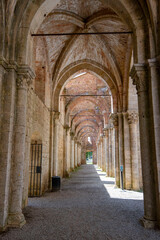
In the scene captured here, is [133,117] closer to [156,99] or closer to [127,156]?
[127,156]

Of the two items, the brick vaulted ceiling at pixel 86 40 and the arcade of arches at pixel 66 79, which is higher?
the brick vaulted ceiling at pixel 86 40

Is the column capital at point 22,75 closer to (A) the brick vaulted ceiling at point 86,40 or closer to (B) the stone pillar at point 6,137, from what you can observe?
(B) the stone pillar at point 6,137

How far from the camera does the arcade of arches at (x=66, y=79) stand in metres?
4.68

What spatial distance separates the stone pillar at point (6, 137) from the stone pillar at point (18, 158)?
0.14 m

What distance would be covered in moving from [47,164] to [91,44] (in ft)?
23.5

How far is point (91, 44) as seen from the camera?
35.2 ft

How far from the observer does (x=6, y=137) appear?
4.62 metres

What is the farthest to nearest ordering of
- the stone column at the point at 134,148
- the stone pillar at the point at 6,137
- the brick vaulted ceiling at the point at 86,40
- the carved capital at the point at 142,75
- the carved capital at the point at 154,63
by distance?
1. the stone column at the point at 134,148
2. the brick vaulted ceiling at the point at 86,40
3. the carved capital at the point at 142,75
4. the carved capital at the point at 154,63
5. the stone pillar at the point at 6,137

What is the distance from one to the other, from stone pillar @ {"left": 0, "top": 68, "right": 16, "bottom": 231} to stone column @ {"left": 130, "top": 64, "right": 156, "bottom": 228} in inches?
131

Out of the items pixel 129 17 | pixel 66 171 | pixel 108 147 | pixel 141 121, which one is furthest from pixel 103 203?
pixel 108 147

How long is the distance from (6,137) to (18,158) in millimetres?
623

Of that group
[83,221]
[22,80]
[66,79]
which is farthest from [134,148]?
[22,80]

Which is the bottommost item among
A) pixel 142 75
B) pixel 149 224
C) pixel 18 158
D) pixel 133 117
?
pixel 149 224

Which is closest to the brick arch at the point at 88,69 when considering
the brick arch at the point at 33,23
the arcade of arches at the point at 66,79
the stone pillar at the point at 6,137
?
the arcade of arches at the point at 66,79
